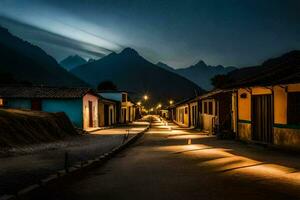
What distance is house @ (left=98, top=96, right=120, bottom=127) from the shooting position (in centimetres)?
A: 4758

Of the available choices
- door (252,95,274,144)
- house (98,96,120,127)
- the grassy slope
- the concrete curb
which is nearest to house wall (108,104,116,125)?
house (98,96,120,127)

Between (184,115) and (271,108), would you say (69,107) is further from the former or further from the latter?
(271,108)

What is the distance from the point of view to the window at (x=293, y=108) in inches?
579

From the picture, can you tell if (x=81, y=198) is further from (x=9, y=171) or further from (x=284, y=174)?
(x=284, y=174)

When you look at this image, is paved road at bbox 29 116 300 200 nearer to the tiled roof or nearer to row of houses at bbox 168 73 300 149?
row of houses at bbox 168 73 300 149

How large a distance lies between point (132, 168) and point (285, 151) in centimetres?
743

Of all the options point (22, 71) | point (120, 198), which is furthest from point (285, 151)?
point (22, 71)

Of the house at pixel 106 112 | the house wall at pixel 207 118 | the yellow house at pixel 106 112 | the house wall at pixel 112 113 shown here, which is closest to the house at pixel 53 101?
the house at pixel 106 112

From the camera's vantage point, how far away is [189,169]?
10188mm

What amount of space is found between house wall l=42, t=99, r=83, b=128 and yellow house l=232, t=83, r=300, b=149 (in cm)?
1991

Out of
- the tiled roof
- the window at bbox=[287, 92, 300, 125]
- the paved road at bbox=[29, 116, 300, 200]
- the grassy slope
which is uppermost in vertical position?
the tiled roof

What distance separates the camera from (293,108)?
15.0 metres

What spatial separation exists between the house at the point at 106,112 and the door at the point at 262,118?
29263mm

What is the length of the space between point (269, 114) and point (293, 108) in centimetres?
237
